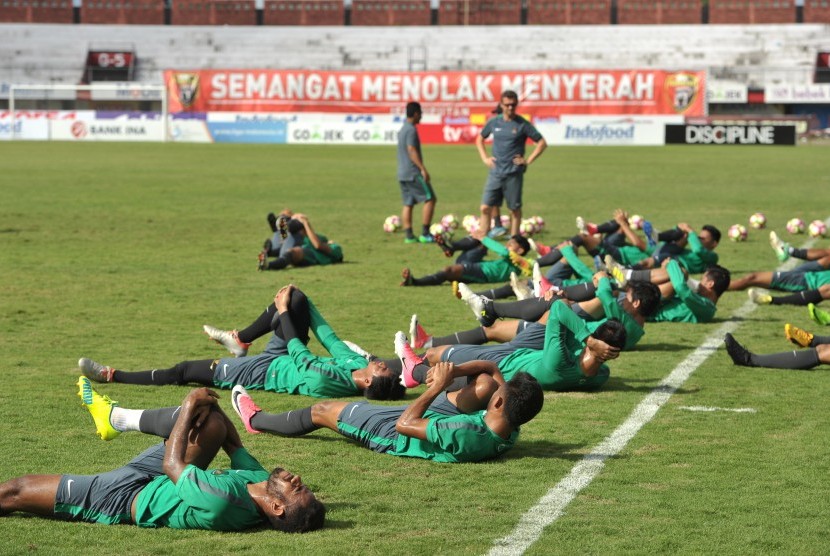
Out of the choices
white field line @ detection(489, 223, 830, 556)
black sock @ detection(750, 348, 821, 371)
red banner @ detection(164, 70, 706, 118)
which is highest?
red banner @ detection(164, 70, 706, 118)

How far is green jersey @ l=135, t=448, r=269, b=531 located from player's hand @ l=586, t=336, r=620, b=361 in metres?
3.58

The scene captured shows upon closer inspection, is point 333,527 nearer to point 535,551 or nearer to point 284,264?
point 535,551

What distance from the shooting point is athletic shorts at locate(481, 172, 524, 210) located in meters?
20.0

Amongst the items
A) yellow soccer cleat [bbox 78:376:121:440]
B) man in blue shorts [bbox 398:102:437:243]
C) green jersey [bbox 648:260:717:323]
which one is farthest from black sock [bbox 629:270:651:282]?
yellow soccer cleat [bbox 78:376:121:440]

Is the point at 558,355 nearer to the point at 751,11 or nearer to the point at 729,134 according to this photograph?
the point at 729,134

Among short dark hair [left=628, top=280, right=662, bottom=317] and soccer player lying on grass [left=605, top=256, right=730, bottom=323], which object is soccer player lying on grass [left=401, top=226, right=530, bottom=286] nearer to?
soccer player lying on grass [left=605, top=256, right=730, bottom=323]

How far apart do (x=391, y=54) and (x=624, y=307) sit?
2861 inches

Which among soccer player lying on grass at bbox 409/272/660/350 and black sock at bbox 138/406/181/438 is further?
soccer player lying on grass at bbox 409/272/660/350

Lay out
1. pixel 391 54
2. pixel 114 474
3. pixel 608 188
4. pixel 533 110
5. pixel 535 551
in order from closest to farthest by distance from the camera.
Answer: pixel 535 551 < pixel 114 474 < pixel 608 188 < pixel 533 110 < pixel 391 54

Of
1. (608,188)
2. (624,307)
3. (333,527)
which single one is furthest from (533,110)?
(333,527)

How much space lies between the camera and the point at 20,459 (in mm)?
7633

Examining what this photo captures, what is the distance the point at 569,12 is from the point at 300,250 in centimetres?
7182

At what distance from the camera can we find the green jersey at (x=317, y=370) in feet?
30.9

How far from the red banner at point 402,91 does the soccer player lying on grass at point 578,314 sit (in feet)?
193
